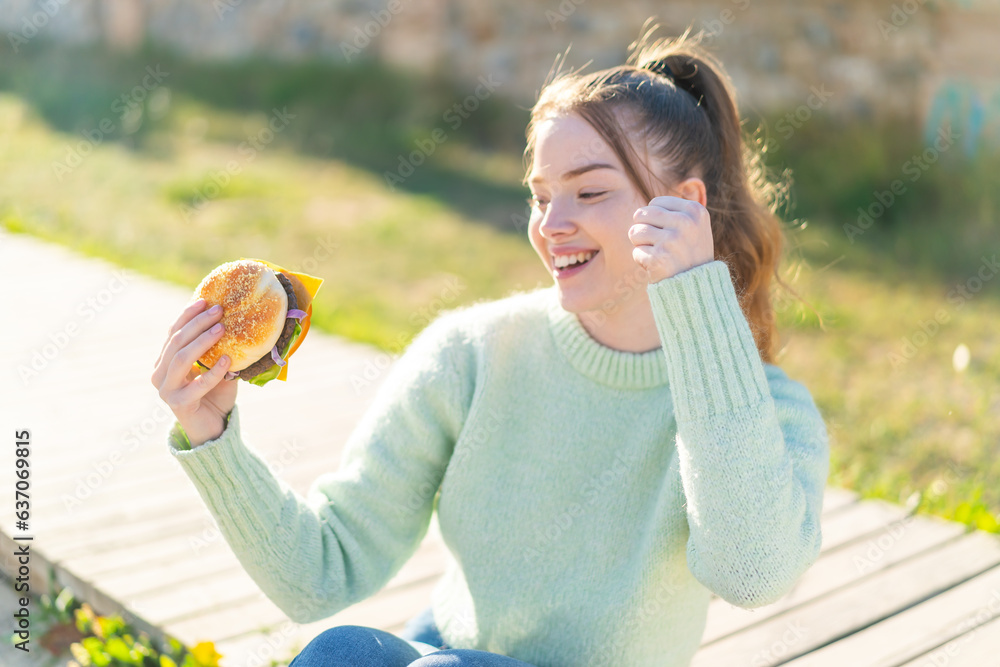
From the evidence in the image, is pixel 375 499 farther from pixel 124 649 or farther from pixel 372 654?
pixel 124 649

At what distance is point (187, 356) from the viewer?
1.59m

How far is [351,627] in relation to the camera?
5.65 ft

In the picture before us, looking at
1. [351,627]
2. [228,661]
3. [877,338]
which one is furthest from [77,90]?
[351,627]

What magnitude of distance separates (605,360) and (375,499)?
0.52 meters

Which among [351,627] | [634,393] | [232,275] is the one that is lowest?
[351,627]

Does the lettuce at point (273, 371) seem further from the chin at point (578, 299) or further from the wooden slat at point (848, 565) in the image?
the wooden slat at point (848, 565)

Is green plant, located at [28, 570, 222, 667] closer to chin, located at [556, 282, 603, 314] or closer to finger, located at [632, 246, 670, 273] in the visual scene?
chin, located at [556, 282, 603, 314]

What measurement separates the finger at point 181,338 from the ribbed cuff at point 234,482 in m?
0.14

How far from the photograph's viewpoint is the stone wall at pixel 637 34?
22.0 feet

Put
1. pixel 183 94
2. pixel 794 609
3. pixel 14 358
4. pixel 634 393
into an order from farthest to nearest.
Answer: pixel 183 94 < pixel 14 358 < pixel 794 609 < pixel 634 393

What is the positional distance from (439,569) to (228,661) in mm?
710

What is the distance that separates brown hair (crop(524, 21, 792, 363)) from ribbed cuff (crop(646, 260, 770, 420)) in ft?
1.00

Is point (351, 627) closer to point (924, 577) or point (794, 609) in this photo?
point (794, 609)

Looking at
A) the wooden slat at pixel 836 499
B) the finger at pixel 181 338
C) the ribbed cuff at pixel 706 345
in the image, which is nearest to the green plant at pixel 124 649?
the finger at pixel 181 338
